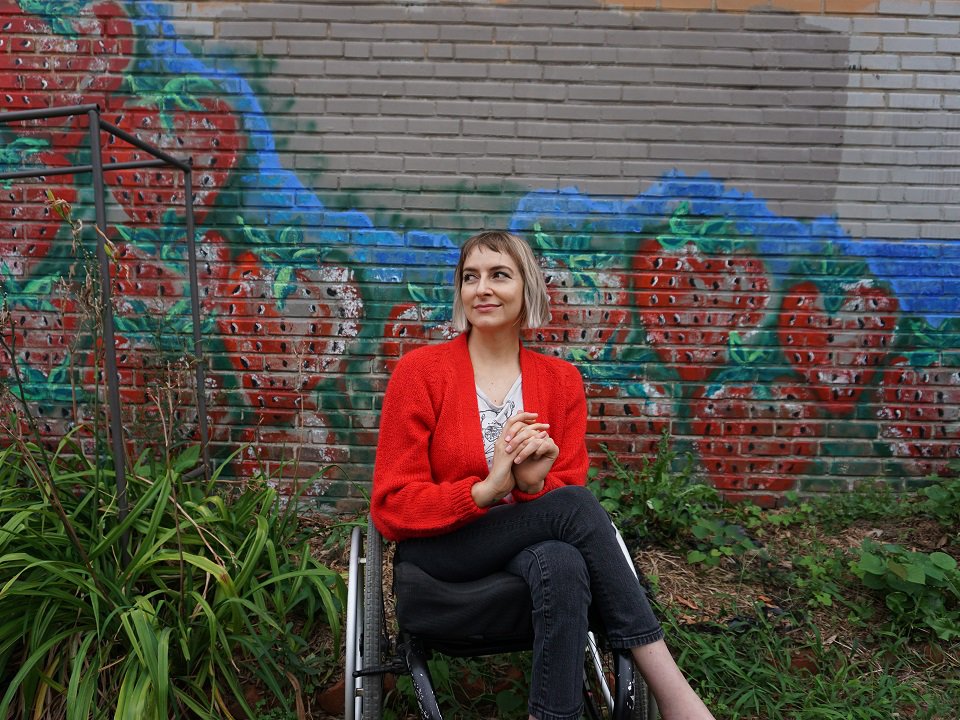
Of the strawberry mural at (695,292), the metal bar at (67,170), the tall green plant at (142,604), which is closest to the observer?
the tall green plant at (142,604)

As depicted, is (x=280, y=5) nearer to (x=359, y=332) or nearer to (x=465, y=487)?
(x=359, y=332)

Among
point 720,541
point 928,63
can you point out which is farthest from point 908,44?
point 720,541

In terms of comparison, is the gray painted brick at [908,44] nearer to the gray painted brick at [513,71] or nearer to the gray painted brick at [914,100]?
the gray painted brick at [914,100]

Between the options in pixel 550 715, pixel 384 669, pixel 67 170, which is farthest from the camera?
pixel 67 170

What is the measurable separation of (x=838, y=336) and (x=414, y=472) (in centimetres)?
240

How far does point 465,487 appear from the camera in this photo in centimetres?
186

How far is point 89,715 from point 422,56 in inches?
116

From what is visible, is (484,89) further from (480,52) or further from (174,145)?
(174,145)

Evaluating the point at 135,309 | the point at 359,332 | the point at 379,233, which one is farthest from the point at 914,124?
the point at 135,309

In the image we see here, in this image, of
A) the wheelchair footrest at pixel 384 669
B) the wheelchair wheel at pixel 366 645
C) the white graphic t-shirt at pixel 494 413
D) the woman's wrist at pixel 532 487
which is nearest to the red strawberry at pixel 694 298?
the white graphic t-shirt at pixel 494 413

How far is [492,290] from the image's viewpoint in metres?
2.08

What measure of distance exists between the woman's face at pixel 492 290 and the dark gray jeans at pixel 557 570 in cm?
58

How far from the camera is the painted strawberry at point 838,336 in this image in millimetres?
3225

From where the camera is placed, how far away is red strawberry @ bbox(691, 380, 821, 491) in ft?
10.7
